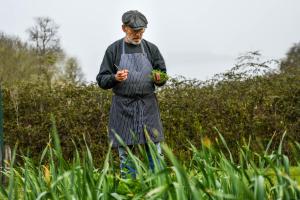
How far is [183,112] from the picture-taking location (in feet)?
30.0

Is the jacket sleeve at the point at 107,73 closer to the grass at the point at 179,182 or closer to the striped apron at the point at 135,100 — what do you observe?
the striped apron at the point at 135,100

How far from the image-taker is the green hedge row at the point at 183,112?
9055 millimetres

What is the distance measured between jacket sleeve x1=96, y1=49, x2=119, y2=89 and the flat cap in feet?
1.07

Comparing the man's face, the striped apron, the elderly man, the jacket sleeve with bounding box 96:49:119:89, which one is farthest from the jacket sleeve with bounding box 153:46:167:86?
the jacket sleeve with bounding box 96:49:119:89

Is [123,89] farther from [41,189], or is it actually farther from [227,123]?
[227,123]

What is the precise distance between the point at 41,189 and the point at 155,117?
8.75 ft

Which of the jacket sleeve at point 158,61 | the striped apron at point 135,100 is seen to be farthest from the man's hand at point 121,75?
the jacket sleeve at point 158,61

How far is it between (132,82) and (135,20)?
1.62ft

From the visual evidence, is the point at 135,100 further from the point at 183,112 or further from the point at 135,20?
the point at 183,112

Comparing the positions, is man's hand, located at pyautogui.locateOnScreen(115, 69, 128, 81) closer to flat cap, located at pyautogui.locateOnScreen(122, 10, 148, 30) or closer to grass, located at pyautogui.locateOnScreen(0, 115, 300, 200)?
flat cap, located at pyautogui.locateOnScreen(122, 10, 148, 30)

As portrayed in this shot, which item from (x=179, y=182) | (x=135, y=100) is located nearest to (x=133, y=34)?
(x=135, y=100)

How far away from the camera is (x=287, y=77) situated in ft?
30.7

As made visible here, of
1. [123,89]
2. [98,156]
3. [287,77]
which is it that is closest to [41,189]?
[123,89]

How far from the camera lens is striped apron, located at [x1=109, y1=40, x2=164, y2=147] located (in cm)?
543
